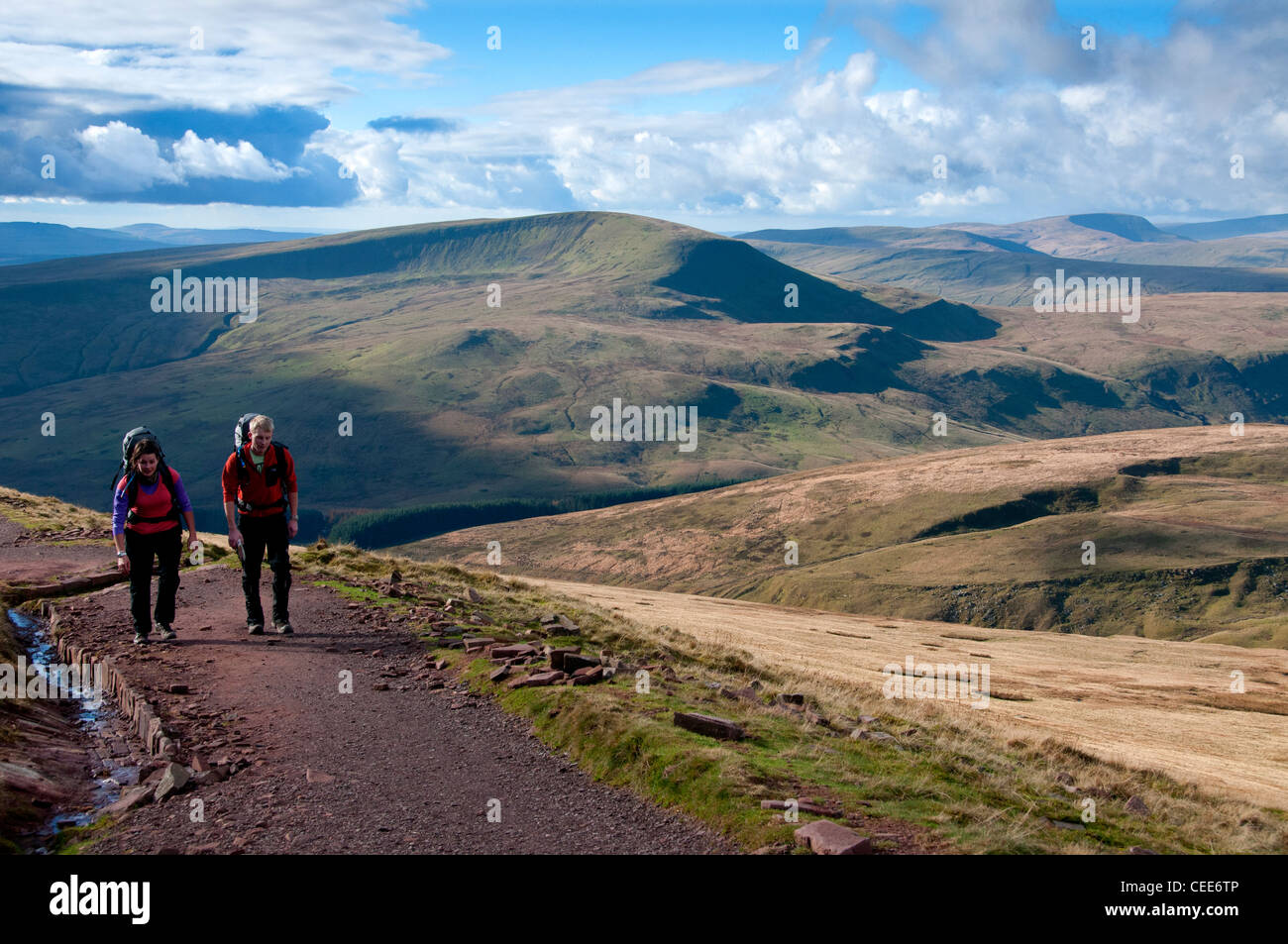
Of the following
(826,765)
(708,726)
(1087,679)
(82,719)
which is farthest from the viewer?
(1087,679)

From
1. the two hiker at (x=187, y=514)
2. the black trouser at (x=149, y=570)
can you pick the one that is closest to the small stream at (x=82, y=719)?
the black trouser at (x=149, y=570)

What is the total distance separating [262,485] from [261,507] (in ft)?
1.56

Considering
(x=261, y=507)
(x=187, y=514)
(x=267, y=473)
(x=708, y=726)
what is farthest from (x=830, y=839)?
(x=187, y=514)

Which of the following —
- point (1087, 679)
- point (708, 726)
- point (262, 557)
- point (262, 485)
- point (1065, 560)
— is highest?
point (262, 485)

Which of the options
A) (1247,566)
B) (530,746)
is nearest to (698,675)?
(530,746)

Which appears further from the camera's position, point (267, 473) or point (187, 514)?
point (267, 473)

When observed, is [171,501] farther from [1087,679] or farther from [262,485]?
[1087,679]

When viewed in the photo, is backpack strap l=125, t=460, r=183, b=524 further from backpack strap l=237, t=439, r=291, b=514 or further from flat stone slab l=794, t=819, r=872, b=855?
flat stone slab l=794, t=819, r=872, b=855

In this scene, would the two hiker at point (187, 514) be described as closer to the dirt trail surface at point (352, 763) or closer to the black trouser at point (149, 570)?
the black trouser at point (149, 570)

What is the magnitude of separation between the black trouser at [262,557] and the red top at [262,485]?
0.66 feet

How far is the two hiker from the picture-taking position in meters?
17.6

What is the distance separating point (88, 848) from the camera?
395 inches

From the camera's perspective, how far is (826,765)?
14.1 m

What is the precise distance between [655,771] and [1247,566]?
159154 millimetres
